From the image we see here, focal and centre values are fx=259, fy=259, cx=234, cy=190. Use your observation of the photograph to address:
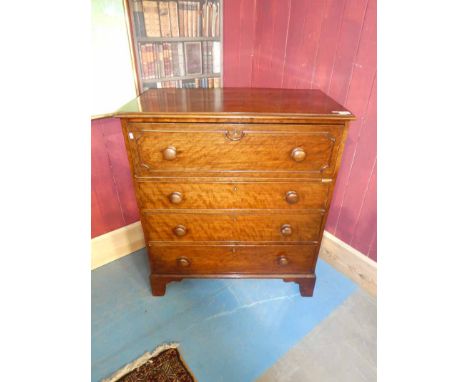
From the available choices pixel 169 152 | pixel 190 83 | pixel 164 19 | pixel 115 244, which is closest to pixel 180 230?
pixel 169 152

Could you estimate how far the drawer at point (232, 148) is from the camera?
120 cm

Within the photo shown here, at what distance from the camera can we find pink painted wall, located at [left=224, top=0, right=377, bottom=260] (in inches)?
57.6

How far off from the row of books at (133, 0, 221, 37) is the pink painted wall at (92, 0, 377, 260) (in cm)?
13

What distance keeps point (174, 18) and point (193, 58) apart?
0.82ft

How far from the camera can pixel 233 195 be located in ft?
4.55

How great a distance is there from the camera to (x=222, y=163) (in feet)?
4.24

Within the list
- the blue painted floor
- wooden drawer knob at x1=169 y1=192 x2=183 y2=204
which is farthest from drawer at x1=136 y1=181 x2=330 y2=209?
the blue painted floor

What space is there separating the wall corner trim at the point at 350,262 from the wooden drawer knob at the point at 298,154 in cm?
100
